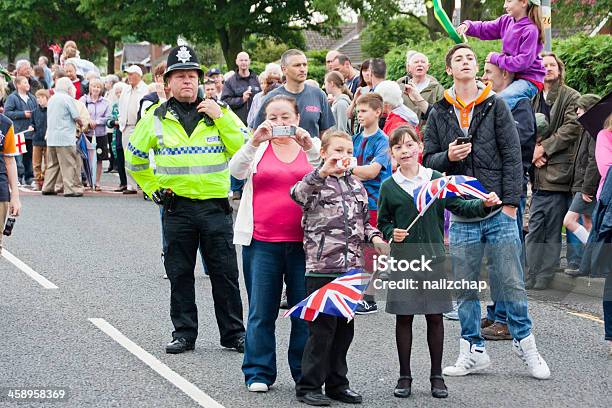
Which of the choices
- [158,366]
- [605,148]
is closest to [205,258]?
[158,366]

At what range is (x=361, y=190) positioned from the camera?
682 cm

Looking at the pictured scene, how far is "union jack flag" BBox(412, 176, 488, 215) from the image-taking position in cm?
699

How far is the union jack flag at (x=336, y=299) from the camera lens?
6512 mm

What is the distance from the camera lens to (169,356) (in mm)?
7906

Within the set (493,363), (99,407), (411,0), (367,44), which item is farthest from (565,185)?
(367,44)

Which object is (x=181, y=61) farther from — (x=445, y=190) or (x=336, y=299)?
(x=336, y=299)

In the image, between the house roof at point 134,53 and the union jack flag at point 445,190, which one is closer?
the union jack flag at point 445,190

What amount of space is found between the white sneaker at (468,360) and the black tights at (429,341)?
57cm

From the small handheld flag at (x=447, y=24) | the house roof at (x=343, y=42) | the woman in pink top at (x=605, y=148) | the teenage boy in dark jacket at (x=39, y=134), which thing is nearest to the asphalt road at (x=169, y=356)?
the woman in pink top at (x=605, y=148)

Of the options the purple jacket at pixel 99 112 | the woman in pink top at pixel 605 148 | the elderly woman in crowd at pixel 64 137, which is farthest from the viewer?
the purple jacket at pixel 99 112

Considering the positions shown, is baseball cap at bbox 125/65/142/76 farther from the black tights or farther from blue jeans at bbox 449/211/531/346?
the black tights

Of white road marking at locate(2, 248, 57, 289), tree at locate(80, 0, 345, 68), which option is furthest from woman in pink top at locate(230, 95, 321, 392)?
tree at locate(80, 0, 345, 68)

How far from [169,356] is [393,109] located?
375 centimetres

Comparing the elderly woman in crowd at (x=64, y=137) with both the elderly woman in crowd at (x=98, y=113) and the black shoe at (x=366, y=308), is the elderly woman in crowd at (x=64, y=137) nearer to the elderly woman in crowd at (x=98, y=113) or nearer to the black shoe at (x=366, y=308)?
the elderly woman in crowd at (x=98, y=113)
